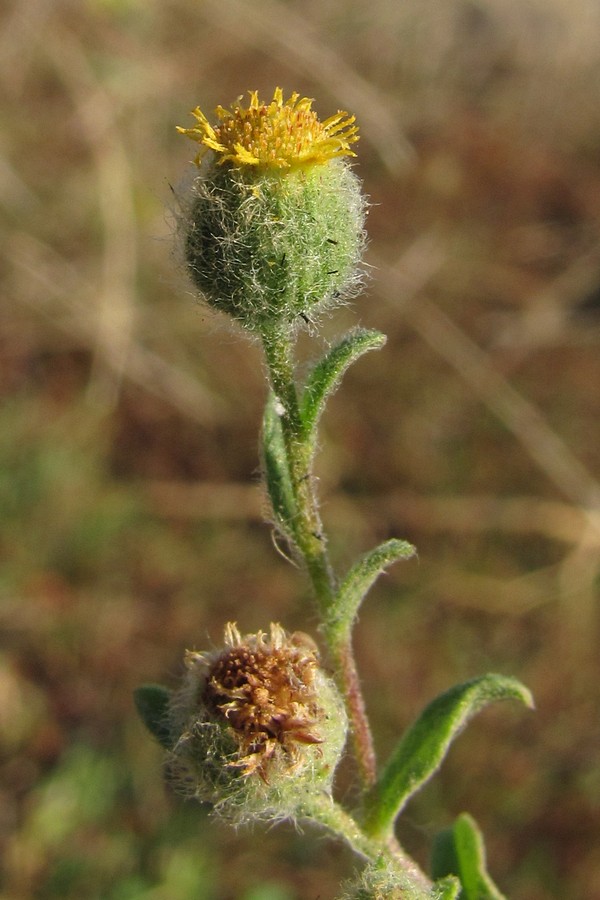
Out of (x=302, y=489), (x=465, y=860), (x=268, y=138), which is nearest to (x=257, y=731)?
(x=302, y=489)

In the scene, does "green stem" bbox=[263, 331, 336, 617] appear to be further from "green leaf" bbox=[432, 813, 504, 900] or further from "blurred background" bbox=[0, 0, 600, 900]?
"blurred background" bbox=[0, 0, 600, 900]

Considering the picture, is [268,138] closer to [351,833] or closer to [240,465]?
[351,833]

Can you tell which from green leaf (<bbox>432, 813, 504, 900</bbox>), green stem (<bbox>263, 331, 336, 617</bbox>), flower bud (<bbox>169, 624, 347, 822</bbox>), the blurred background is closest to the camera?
flower bud (<bbox>169, 624, 347, 822</bbox>)

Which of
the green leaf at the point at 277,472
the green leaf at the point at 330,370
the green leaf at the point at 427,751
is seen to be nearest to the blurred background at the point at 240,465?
the green leaf at the point at 277,472

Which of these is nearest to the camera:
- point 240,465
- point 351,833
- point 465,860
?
point 351,833

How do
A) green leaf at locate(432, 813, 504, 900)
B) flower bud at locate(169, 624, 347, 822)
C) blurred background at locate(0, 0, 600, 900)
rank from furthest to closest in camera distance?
blurred background at locate(0, 0, 600, 900) < green leaf at locate(432, 813, 504, 900) < flower bud at locate(169, 624, 347, 822)

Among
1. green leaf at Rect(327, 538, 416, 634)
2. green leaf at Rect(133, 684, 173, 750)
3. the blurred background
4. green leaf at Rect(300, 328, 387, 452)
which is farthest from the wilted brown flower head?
the blurred background

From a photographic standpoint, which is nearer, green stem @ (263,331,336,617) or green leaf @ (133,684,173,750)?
green stem @ (263,331,336,617)
